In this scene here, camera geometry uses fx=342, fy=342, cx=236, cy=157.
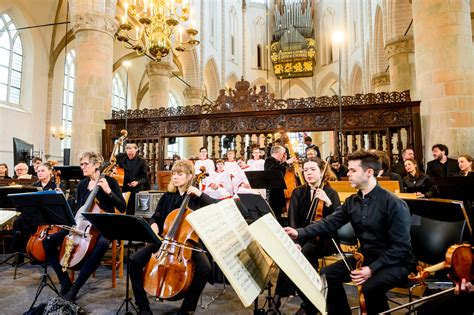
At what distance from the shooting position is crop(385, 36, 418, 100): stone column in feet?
35.8

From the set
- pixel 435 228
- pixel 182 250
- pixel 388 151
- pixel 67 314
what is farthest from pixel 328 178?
pixel 388 151

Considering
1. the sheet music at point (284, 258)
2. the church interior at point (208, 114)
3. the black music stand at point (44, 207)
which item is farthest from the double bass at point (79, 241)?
the sheet music at point (284, 258)

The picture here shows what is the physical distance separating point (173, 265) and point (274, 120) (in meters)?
6.26

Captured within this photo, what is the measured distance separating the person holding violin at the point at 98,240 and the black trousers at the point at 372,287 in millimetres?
2346

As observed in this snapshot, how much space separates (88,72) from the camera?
365 inches

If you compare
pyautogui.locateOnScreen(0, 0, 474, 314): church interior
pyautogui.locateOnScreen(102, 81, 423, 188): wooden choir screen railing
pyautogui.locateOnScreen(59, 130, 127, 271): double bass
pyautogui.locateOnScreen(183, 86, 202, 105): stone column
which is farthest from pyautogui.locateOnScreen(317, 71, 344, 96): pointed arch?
pyautogui.locateOnScreen(59, 130, 127, 271): double bass

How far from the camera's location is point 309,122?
850 cm

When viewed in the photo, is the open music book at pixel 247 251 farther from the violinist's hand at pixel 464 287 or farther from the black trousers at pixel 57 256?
the black trousers at pixel 57 256

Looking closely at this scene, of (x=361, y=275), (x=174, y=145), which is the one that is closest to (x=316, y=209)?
(x=361, y=275)

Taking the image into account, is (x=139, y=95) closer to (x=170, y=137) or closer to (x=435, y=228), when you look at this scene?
(x=170, y=137)

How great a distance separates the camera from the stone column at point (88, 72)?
9.27 metres

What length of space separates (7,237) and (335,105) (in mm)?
7283

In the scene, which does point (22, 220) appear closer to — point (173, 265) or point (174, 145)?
point (173, 265)

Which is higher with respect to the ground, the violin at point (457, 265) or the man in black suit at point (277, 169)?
the man in black suit at point (277, 169)
